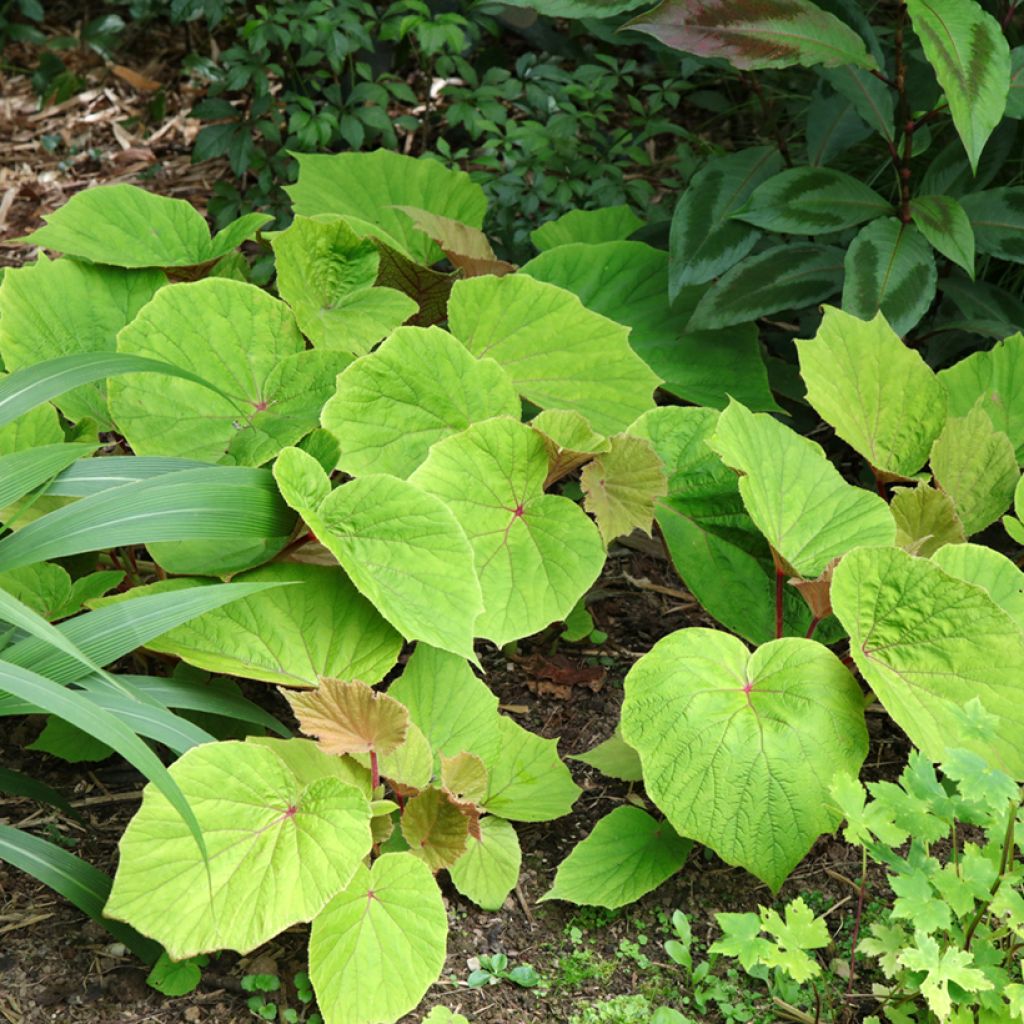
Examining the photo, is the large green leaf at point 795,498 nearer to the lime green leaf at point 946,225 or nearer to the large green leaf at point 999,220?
the lime green leaf at point 946,225

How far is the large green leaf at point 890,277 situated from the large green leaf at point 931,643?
2.07 ft

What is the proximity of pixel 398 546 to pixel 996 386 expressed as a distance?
114 centimetres

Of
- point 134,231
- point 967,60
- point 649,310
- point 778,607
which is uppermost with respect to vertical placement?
point 967,60

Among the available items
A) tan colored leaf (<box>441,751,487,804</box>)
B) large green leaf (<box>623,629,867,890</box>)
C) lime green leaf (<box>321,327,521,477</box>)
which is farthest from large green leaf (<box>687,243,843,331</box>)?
tan colored leaf (<box>441,751,487,804</box>)

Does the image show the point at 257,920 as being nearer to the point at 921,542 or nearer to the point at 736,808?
the point at 736,808

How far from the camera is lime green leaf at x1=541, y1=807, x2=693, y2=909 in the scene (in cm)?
167

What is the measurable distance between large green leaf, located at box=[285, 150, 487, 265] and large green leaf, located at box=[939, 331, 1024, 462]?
1035 mm

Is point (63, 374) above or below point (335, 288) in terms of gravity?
above

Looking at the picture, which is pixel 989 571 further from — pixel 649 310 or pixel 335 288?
pixel 335 288

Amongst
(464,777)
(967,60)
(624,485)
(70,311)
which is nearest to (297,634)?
(464,777)

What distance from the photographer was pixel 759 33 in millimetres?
2016

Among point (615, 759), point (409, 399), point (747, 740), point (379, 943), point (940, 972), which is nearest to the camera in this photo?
point (940, 972)

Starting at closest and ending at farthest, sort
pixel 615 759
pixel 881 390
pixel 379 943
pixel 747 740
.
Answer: pixel 379 943 → pixel 747 740 → pixel 615 759 → pixel 881 390

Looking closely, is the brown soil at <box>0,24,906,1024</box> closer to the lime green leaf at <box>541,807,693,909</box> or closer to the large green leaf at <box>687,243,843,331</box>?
the lime green leaf at <box>541,807,693,909</box>
